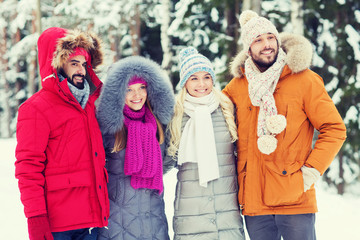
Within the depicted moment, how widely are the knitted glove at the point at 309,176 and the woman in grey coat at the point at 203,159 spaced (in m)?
0.60

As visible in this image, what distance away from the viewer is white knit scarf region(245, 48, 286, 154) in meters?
2.82

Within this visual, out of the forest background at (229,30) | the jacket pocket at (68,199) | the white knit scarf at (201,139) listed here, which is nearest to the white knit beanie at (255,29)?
the white knit scarf at (201,139)

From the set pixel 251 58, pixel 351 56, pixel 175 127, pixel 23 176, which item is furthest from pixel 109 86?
pixel 351 56

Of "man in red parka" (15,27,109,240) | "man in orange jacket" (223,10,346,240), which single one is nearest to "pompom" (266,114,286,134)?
"man in orange jacket" (223,10,346,240)

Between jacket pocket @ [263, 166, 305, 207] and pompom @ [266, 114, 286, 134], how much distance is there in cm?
34

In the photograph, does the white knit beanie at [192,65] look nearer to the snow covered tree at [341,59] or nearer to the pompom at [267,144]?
the pompom at [267,144]

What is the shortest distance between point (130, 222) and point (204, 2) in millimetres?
8335

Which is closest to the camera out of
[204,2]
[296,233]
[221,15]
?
[296,233]

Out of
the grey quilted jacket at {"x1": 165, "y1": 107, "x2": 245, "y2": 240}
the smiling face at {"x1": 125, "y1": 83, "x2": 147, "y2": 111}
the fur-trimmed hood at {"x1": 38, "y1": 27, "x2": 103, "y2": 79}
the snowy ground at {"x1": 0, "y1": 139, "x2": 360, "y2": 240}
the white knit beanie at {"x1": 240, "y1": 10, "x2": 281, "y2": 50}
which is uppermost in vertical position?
the white knit beanie at {"x1": 240, "y1": 10, "x2": 281, "y2": 50}

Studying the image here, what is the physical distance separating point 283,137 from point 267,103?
320 millimetres

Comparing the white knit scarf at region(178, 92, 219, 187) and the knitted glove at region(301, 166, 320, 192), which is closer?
the knitted glove at region(301, 166, 320, 192)

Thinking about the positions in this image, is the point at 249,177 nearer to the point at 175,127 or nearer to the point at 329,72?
the point at 175,127

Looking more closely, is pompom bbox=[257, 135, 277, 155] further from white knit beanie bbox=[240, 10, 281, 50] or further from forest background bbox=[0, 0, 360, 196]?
forest background bbox=[0, 0, 360, 196]

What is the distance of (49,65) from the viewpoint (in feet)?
8.82
